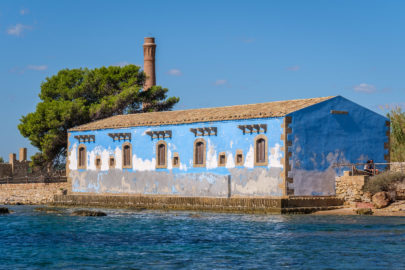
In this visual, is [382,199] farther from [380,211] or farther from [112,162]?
[112,162]

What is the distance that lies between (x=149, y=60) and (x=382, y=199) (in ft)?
103

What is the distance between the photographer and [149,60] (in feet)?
190

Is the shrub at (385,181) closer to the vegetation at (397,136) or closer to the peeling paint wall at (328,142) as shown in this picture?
the peeling paint wall at (328,142)

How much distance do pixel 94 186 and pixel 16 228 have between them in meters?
13.6

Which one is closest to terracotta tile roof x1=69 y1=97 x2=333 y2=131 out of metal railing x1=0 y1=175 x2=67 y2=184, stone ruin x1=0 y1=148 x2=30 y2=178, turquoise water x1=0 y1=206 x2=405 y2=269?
turquoise water x1=0 y1=206 x2=405 y2=269

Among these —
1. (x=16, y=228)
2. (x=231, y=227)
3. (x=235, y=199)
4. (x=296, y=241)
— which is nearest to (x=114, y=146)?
(x=235, y=199)

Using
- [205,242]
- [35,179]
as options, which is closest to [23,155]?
[35,179]

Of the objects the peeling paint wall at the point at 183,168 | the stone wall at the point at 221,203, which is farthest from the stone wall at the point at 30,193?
the stone wall at the point at 221,203

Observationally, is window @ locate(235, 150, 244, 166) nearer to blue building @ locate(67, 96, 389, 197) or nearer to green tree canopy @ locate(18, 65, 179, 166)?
blue building @ locate(67, 96, 389, 197)

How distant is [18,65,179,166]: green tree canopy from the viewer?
48438 millimetres

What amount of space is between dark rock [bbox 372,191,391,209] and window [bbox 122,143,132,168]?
46.8 ft

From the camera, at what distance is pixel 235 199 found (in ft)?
104

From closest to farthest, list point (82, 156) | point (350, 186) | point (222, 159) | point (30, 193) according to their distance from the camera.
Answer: point (350, 186) → point (222, 159) → point (82, 156) → point (30, 193)

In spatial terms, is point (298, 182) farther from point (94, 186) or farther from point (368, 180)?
point (94, 186)
